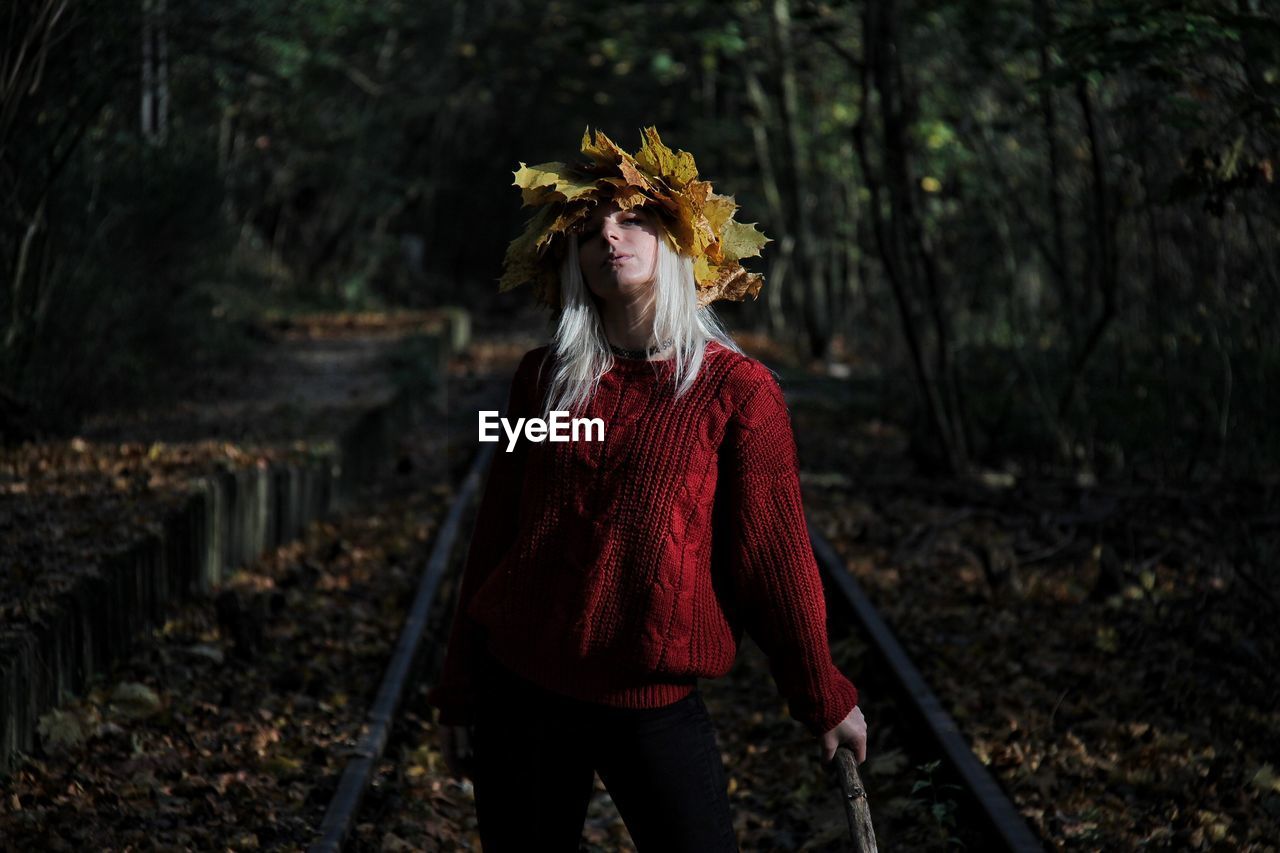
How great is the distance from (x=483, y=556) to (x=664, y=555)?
46cm

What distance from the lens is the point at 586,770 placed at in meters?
2.95

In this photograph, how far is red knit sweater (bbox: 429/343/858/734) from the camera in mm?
2852

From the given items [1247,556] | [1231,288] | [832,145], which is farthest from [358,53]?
[1247,556]

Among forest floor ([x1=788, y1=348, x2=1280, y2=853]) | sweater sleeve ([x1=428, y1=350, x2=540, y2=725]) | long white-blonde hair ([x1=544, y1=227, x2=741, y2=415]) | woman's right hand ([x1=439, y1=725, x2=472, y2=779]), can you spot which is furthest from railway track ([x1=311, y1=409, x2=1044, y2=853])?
long white-blonde hair ([x1=544, y1=227, x2=741, y2=415])

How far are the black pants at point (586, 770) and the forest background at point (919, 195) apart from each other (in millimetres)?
4094


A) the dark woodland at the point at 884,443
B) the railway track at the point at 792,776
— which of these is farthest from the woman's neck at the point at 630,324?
the dark woodland at the point at 884,443

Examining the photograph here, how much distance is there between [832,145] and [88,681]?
1924 centimetres

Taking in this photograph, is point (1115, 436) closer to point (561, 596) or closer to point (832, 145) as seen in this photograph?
point (561, 596)

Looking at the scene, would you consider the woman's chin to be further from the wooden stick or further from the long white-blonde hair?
the wooden stick

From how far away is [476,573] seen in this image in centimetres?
312

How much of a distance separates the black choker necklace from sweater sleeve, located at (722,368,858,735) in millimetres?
209

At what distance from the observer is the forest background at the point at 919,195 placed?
7.93 metres

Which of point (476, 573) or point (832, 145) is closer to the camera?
point (476, 573)

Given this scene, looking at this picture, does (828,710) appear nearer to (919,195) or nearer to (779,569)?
(779,569)
